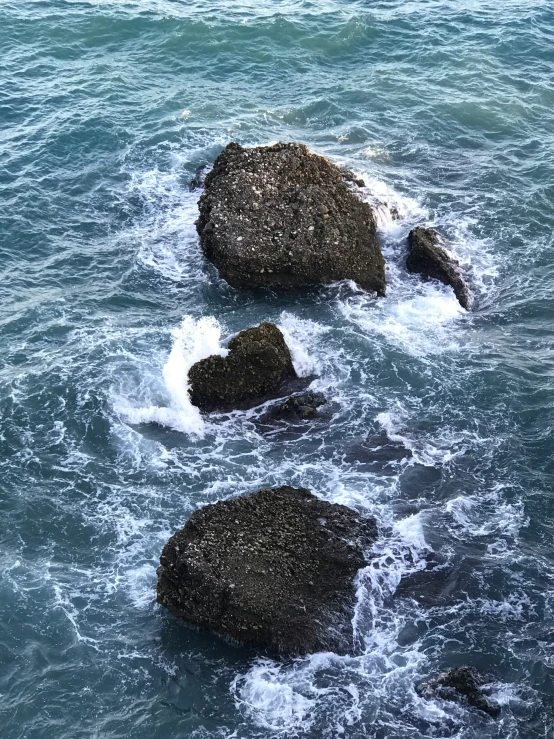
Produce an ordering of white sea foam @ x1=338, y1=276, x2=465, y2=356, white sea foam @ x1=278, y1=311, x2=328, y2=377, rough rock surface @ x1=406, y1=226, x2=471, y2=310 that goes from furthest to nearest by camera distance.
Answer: rough rock surface @ x1=406, y1=226, x2=471, y2=310, white sea foam @ x1=338, y1=276, x2=465, y2=356, white sea foam @ x1=278, y1=311, x2=328, y2=377

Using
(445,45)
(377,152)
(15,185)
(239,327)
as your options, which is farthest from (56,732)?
(445,45)

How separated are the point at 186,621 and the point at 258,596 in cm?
182

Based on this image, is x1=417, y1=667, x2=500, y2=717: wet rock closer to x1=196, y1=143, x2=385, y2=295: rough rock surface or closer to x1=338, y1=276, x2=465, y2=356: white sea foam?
x1=338, y1=276, x2=465, y2=356: white sea foam

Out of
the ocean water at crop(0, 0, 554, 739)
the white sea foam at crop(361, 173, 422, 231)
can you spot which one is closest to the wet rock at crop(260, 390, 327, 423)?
the ocean water at crop(0, 0, 554, 739)

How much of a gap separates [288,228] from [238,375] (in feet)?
20.8

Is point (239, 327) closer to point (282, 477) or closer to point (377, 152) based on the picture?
point (282, 477)

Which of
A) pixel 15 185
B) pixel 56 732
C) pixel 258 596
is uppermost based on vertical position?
pixel 15 185

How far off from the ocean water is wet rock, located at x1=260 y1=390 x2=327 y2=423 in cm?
53

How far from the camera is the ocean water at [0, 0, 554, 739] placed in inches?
700

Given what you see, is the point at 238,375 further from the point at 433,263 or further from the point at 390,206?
the point at 390,206

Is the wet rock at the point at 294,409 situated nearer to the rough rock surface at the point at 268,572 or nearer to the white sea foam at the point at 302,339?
the white sea foam at the point at 302,339

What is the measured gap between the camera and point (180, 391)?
24.1 meters

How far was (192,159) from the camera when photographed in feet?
117

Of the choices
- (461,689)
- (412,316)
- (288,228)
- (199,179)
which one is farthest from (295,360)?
(199,179)
